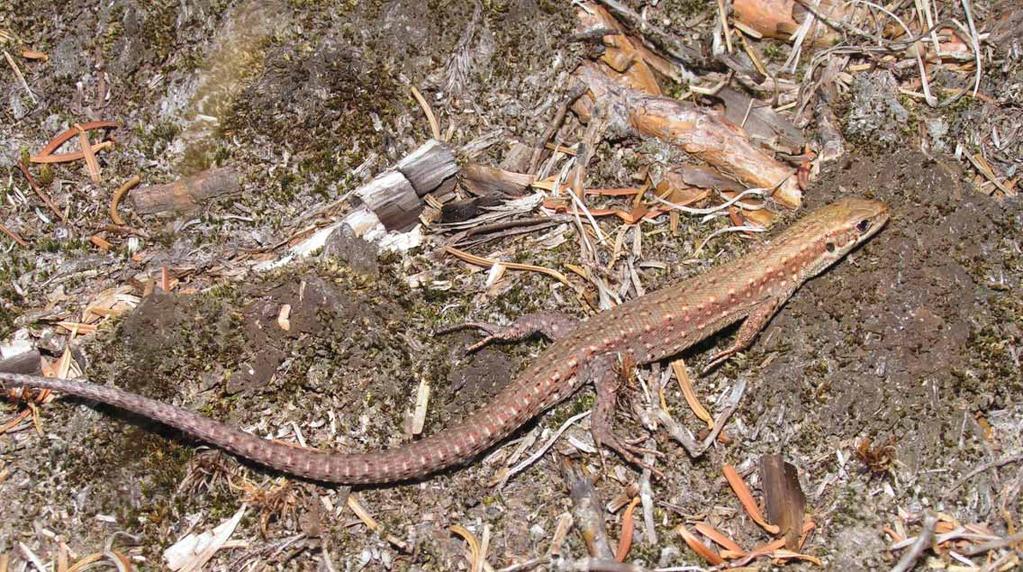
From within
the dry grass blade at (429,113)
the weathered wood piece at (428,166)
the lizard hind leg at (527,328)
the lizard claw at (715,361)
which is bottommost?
the lizard claw at (715,361)

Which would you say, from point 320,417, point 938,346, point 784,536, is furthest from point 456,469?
point 938,346

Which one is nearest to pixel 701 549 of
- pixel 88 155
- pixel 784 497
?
pixel 784 497

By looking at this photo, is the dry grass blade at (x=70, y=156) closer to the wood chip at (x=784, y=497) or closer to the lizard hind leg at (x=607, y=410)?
the lizard hind leg at (x=607, y=410)

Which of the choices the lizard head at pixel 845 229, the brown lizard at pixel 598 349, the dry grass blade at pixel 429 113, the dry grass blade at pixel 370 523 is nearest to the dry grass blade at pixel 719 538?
the brown lizard at pixel 598 349

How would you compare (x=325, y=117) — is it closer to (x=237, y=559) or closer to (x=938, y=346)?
(x=237, y=559)

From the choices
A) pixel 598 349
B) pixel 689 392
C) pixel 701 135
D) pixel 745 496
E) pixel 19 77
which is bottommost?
pixel 745 496

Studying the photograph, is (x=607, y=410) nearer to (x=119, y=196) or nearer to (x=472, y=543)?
(x=472, y=543)
